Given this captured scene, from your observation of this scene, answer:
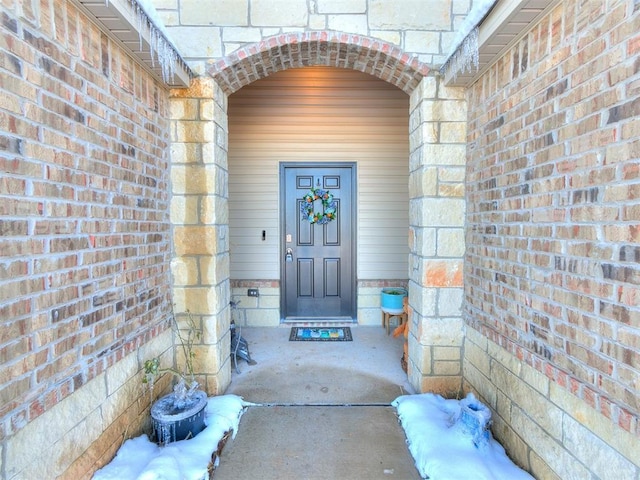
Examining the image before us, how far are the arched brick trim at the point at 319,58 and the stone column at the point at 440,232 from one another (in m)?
0.20

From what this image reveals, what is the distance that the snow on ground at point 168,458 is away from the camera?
161 centimetres

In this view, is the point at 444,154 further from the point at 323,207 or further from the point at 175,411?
the point at 175,411

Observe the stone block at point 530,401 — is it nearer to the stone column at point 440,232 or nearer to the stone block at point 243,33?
the stone column at point 440,232

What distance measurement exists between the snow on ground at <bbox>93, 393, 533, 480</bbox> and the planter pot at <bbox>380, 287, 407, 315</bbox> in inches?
66.9

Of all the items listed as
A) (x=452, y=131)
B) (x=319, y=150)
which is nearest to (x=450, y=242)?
(x=452, y=131)

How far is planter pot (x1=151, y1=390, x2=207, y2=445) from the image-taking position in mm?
1926

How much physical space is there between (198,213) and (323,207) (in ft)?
6.62

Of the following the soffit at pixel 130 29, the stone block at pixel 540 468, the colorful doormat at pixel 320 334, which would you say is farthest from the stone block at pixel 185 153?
the stone block at pixel 540 468

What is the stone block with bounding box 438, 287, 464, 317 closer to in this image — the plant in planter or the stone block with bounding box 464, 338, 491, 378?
the stone block with bounding box 464, 338, 491, 378

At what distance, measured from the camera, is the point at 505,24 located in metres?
1.69

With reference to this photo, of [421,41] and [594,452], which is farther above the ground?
[421,41]

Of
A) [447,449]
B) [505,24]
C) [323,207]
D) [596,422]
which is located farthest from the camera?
[323,207]

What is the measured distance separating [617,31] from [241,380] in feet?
9.83

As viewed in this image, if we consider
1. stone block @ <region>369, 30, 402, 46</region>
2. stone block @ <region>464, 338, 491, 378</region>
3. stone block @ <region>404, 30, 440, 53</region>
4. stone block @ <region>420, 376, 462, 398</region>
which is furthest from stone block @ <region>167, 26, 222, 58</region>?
stone block @ <region>420, 376, 462, 398</region>
